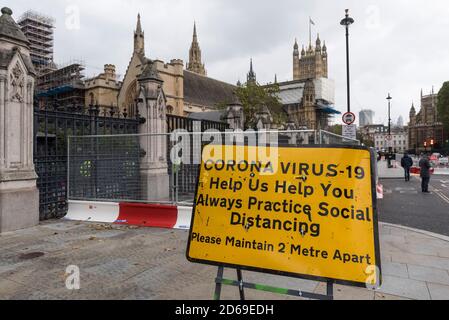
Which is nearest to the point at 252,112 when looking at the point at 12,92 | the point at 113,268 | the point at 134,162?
the point at 134,162

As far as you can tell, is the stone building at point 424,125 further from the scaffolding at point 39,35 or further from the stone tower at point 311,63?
the scaffolding at point 39,35

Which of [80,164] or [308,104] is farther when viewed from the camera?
[308,104]

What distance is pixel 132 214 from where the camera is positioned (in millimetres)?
7812

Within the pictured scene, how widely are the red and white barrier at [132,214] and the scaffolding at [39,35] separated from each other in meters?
63.1

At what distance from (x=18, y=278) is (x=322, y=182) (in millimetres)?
4090

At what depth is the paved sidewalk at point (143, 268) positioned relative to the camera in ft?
13.0

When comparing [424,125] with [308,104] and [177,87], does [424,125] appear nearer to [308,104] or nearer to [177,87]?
[308,104]

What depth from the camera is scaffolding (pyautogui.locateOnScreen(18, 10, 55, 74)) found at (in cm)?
6177

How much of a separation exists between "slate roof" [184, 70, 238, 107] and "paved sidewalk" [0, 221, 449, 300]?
4967cm

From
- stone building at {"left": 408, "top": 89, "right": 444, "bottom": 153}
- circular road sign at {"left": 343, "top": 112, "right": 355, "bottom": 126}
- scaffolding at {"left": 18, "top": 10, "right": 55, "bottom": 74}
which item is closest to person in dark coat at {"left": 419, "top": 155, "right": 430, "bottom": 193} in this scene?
circular road sign at {"left": 343, "top": 112, "right": 355, "bottom": 126}

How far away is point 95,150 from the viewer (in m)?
8.73

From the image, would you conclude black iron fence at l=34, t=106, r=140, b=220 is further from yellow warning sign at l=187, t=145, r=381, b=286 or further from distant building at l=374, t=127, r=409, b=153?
distant building at l=374, t=127, r=409, b=153

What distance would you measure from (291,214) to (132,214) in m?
5.62

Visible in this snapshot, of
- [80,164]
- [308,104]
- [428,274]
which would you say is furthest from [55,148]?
[308,104]
